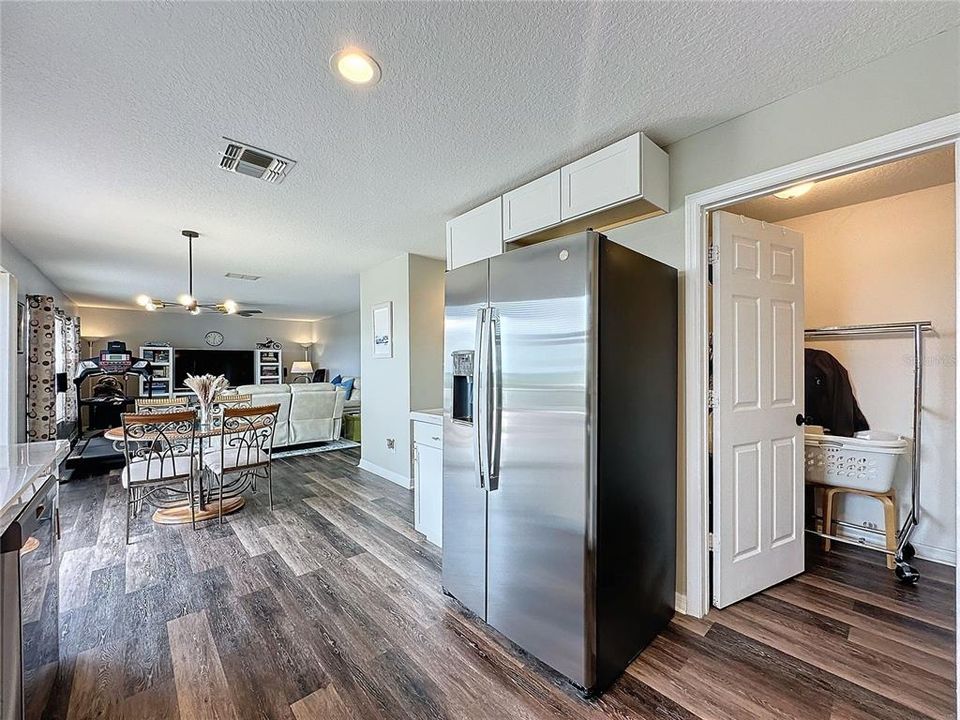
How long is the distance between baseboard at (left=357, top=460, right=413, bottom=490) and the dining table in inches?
51.8

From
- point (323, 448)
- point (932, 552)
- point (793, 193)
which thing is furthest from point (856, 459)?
point (323, 448)

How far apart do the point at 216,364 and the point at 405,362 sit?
7909mm

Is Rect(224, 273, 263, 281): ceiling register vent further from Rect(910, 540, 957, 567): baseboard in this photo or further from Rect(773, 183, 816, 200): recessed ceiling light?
Rect(910, 540, 957, 567): baseboard

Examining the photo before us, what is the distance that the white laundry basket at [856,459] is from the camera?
2531 mm

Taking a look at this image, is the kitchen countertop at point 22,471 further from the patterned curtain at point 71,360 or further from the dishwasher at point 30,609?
the patterned curtain at point 71,360

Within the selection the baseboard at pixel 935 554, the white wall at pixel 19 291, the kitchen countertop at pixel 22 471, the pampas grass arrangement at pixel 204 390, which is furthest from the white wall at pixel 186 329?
the baseboard at pixel 935 554

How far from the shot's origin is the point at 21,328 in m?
4.29

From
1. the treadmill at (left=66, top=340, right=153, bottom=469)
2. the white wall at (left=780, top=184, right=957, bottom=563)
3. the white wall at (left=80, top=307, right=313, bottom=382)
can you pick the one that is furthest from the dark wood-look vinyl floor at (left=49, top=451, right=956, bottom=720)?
the white wall at (left=80, top=307, right=313, bottom=382)

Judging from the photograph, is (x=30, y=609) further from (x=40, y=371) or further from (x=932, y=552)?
(x=40, y=371)

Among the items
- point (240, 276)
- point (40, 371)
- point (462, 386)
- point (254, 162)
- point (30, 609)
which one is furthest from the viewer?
point (240, 276)

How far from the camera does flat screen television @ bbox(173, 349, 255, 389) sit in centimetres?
957

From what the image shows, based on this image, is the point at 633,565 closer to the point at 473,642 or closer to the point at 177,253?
the point at 473,642

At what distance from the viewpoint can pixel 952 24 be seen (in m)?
1.45

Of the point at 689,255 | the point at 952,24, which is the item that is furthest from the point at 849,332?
the point at 952,24
